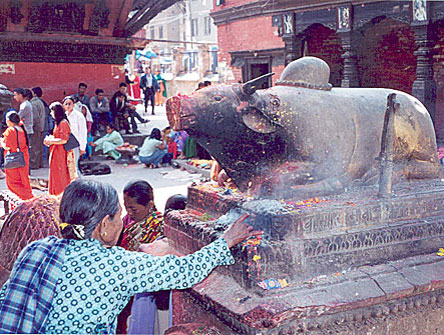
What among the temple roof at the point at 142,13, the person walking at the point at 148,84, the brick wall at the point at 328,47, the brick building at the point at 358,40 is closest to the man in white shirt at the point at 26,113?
the temple roof at the point at 142,13

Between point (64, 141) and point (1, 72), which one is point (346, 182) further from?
point (1, 72)

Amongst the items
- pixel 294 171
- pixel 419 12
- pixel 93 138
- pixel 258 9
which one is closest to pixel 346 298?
pixel 294 171

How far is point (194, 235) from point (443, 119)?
7.19 metres

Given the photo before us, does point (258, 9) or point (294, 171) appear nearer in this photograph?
point (294, 171)

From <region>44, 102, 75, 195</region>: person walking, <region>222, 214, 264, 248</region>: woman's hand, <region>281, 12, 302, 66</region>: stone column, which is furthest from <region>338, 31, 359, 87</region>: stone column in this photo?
<region>222, 214, 264, 248</region>: woman's hand

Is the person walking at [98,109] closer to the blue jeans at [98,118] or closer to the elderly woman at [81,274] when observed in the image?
the blue jeans at [98,118]

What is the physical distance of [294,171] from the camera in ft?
8.83

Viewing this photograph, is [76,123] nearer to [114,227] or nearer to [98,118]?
[98,118]

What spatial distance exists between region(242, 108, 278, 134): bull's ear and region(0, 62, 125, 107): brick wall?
10.5m

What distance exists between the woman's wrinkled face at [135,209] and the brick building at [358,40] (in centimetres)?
491

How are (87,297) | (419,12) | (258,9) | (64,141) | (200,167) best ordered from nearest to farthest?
(87,297) → (64,141) → (419,12) → (200,167) → (258,9)

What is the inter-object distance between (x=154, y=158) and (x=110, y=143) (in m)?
1.71

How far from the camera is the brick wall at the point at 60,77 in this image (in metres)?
11.9

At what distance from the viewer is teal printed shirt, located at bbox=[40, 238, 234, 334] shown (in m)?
1.87
